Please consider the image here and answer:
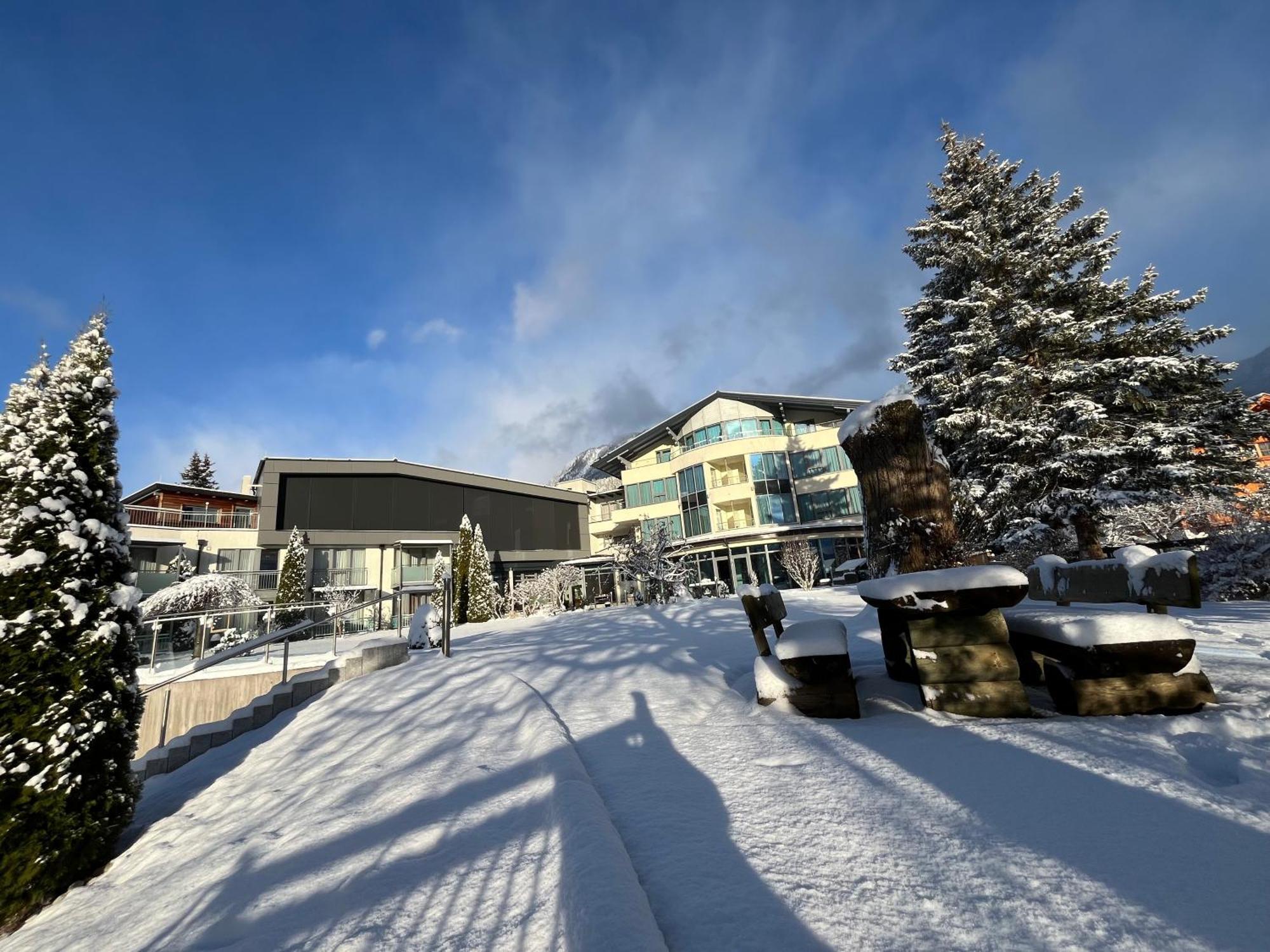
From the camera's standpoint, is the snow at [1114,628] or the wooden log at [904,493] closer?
the snow at [1114,628]

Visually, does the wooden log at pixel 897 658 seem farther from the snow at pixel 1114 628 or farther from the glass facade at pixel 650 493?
the glass facade at pixel 650 493

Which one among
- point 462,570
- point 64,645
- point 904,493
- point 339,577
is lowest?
point 64,645

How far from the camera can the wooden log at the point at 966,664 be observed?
3.70m

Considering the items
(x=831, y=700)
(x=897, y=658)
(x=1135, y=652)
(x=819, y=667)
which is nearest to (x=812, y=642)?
(x=819, y=667)

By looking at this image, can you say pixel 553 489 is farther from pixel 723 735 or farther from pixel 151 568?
pixel 723 735

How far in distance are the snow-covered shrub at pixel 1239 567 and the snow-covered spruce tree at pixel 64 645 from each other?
14.8m

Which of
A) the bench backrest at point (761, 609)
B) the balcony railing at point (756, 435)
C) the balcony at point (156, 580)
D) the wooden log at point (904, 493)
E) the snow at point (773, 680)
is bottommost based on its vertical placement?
the snow at point (773, 680)

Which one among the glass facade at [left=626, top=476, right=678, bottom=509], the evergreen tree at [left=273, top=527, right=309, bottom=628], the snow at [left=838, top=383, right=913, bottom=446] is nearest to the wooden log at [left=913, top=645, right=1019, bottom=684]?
the snow at [left=838, top=383, right=913, bottom=446]

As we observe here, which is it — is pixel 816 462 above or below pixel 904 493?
above

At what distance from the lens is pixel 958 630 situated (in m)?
3.76

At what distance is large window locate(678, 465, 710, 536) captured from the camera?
32469 mm

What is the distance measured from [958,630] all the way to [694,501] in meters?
29.5

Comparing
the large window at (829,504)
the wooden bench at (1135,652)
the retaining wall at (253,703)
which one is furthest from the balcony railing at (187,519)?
the wooden bench at (1135,652)

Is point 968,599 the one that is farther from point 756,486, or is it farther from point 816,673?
point 756,486
